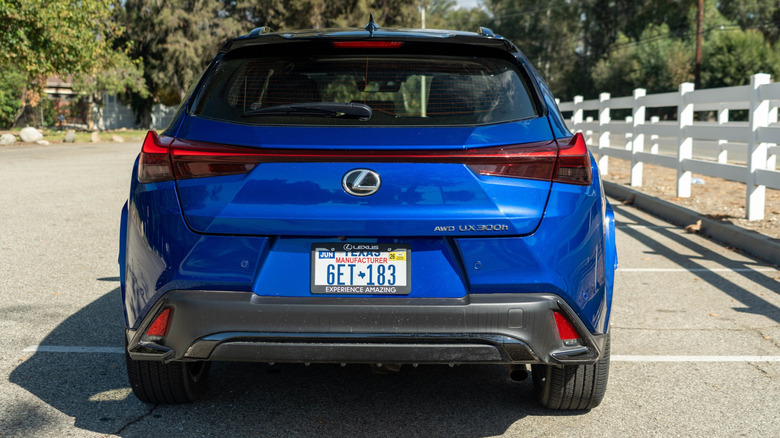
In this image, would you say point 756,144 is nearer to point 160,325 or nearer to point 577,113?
point 160,325

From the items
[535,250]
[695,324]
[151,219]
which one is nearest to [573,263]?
[535,250]

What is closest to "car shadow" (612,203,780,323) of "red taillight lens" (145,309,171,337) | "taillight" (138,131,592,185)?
"taillight" (138,131,592,185)

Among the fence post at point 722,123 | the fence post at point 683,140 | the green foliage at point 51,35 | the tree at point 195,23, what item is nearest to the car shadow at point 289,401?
the fence post at point 683,140

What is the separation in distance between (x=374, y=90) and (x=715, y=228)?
6.93m

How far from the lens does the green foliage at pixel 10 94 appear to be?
41.3 metres

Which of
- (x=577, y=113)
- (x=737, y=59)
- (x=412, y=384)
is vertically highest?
(x=737, y=59)

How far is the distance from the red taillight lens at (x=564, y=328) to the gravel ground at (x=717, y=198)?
5995 mm

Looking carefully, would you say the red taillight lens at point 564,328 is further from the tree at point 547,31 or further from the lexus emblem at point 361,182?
the tree at point 547,31

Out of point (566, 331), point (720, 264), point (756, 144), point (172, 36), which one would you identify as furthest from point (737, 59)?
point (566, 331)

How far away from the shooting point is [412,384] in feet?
14.1

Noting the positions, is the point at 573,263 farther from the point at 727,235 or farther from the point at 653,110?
the point at 653,110

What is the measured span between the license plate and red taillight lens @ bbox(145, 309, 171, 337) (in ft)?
1.95

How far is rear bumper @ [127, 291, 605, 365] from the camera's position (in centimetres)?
310

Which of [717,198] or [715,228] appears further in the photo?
[717,198]
